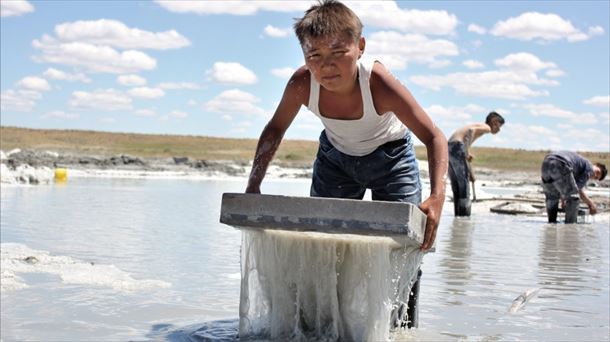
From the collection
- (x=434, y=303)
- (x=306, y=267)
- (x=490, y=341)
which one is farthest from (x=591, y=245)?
(x=306, y=267)

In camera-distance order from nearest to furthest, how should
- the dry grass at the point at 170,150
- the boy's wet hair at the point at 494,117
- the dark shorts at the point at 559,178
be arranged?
the dark shorts at the point at 559,178 → the boy's wet hair at the point at 494,117 → the dry grass at the point at 170,150

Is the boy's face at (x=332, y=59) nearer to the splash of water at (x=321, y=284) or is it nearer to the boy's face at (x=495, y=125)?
the splash of water at (x=321, y=284)

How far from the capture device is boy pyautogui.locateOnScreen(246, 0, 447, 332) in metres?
4.05

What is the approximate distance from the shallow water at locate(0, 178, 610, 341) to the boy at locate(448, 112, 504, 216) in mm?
1298

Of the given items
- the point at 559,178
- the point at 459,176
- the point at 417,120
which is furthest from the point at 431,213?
the point at 559,178

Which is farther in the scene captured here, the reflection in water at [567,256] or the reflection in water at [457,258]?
the reflection in water at [567,256]

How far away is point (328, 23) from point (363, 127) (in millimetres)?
671

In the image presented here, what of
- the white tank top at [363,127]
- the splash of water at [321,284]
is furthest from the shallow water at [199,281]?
the white tank top at [363,127]

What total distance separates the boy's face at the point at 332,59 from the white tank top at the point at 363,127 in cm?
13

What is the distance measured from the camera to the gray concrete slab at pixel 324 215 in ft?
12.1

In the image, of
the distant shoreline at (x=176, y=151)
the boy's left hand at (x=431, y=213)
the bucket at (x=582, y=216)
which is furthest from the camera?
the distant shoreline at (x=176, y=151)

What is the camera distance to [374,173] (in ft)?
15.4

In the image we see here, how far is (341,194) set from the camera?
15.9 ft

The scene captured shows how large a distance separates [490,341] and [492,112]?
8.77 m
